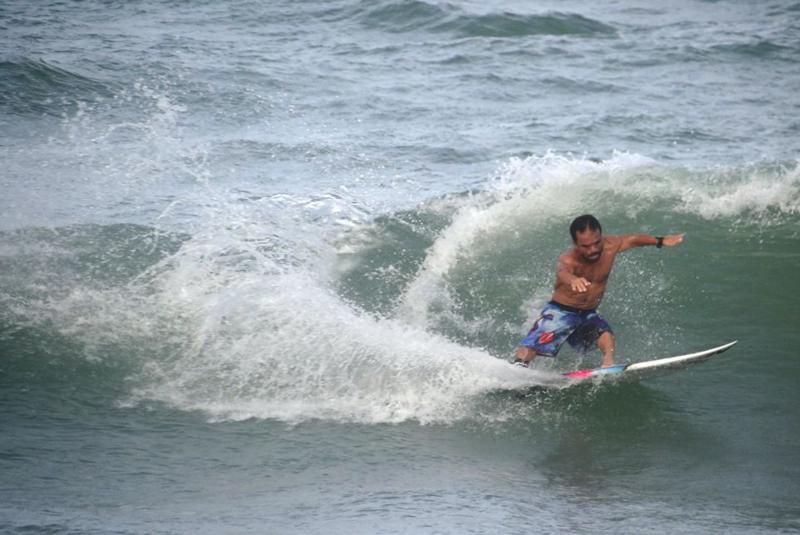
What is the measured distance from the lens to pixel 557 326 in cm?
745

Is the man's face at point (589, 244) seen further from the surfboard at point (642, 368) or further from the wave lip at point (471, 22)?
the wave lip at point (471, 22)

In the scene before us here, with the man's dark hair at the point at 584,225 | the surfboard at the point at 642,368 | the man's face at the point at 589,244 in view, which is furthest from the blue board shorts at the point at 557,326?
the man's dark hair at the point at 584,225

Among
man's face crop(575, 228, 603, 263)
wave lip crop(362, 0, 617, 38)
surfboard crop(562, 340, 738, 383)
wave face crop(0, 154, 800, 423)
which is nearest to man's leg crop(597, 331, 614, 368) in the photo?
surfboard crop(562, 340, 738, 383)

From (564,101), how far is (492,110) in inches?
54.3

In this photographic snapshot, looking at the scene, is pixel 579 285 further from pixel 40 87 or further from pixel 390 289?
pixel 40 87

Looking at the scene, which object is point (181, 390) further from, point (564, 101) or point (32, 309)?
point (564, 101)

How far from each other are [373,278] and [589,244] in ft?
11.4

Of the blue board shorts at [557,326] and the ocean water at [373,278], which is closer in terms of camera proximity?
the ocean water at [373,278]

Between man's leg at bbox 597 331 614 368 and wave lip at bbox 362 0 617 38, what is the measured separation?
13.4m

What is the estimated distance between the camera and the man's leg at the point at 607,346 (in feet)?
24.1

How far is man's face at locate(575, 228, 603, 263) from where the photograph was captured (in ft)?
23.1

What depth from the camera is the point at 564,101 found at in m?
16.4

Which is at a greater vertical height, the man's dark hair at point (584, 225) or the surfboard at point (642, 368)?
the man's dark hair at point (584, 225)

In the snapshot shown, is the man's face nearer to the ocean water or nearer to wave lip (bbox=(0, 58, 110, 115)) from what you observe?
the ocean water
